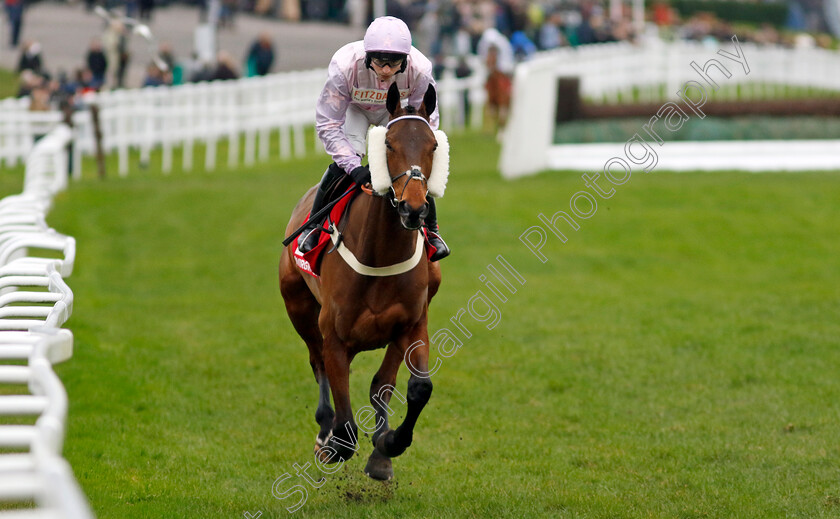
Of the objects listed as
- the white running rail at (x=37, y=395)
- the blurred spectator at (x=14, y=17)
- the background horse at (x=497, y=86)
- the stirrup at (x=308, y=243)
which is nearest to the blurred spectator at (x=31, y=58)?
the background horse at (x=497, y=86)

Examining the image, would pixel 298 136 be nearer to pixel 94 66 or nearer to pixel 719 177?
pixel 94 66

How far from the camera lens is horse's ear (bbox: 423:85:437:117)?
516 centimetres

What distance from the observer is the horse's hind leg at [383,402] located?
5648 mm

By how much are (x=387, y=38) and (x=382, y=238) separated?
931mm

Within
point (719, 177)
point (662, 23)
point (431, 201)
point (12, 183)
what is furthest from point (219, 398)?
point (662, 23)

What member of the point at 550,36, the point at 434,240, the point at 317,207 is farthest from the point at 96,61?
the point at 434,240

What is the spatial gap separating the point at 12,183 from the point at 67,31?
19.0m

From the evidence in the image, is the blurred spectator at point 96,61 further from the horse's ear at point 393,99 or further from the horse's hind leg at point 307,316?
the horse's ear at point 393,99

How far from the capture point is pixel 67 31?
3347 centimetres

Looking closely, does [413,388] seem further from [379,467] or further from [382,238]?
[382,238]

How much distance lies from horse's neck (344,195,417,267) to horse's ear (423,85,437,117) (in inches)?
18.3

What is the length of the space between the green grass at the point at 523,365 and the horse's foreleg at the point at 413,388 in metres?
0.33

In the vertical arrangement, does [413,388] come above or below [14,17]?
above

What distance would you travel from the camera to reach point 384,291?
Answer: 529 centimetres
